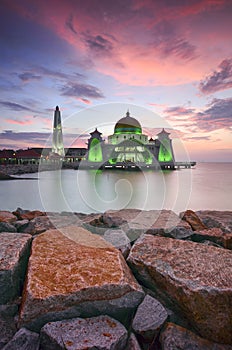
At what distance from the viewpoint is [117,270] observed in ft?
8.00

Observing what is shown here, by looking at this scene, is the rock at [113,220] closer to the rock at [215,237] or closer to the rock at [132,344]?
the rock at [215,237]

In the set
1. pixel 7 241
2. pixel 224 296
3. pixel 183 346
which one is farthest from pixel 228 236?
pixel 7 241

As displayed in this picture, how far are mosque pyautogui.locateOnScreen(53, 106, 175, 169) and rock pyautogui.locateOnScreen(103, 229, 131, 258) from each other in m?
52.4

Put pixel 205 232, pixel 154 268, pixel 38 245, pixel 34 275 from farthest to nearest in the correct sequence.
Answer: pixel 205 232 → pixel 38 245 → pixel 154 268 → pixel 34 275

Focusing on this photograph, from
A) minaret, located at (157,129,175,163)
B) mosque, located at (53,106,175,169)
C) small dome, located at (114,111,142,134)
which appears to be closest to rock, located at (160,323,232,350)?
mosque, located at (53,106,175,169)

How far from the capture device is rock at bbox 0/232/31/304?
2.35 metres

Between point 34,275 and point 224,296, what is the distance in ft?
6.18

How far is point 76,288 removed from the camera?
2160 millimetres


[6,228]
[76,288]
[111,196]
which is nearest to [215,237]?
[76,288]

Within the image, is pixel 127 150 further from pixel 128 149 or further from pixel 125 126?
pixel 125 126

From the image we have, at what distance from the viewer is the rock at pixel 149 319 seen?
6.73ft

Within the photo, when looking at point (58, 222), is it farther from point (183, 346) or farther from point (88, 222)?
point (183, 346)

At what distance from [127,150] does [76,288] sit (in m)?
60.9

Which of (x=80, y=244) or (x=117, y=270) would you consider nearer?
(x=117, y=270)
